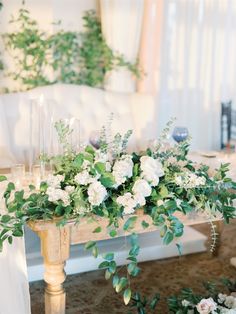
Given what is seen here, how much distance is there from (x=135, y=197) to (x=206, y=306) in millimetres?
648

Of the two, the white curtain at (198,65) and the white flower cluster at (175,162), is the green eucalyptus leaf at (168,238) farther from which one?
the white curtain at (198,65)

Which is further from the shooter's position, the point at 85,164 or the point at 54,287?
the point at 54,287

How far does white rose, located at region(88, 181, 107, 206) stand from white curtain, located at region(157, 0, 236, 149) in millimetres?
3393

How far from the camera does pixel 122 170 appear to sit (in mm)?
1704

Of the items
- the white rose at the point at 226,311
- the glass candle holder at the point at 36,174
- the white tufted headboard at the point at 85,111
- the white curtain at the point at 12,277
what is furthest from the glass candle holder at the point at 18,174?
the white tufted headboard at the point at 85,111

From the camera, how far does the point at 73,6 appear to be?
14.1ft

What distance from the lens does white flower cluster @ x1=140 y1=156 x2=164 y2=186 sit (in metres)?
1.73

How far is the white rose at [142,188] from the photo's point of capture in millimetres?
1688

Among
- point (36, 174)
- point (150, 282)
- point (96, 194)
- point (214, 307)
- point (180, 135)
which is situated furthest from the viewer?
point (150, 282)

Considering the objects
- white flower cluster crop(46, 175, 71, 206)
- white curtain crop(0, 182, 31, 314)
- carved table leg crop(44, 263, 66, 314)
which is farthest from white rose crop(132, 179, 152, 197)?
white curtain crop(0, 182, 31, 314)

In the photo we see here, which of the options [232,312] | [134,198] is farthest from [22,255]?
[232,312]

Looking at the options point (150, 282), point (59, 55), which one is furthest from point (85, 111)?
point (150, 282)

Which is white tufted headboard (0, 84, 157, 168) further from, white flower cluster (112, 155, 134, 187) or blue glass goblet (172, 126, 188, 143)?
white flower cluster (112, 155, 134, 187)

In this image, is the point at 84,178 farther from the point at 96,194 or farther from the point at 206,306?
the point at 206,306
